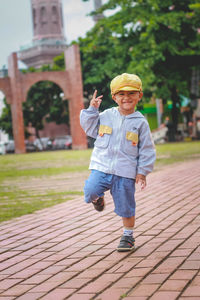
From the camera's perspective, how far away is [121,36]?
32375 mm

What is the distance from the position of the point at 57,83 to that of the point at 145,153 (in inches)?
1452

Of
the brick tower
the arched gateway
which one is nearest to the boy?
the arched gateway

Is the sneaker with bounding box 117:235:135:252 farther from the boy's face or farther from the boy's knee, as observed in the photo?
the boy's face

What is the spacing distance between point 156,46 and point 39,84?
22557 mm

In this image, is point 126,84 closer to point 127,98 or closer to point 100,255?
point 127,98

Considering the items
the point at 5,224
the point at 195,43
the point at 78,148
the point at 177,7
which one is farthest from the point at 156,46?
the point at 5,224

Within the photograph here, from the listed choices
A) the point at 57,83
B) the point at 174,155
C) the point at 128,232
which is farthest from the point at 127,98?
the point at 57,83

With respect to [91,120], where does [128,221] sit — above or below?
below

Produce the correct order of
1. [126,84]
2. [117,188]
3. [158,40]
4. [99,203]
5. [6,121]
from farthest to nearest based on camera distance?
[6,121] < [158,40] < [99,203] < [117,188] < [126,84]

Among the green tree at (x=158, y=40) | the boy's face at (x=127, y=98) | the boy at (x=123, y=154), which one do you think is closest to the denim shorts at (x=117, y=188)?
the boy at (x=123, y=154)

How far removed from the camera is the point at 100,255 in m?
4.37

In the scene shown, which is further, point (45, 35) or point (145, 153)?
point (45, 35)

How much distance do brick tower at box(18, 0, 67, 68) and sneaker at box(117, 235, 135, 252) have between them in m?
69.5

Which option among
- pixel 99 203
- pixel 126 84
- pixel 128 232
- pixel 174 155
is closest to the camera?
pixel 126 84
